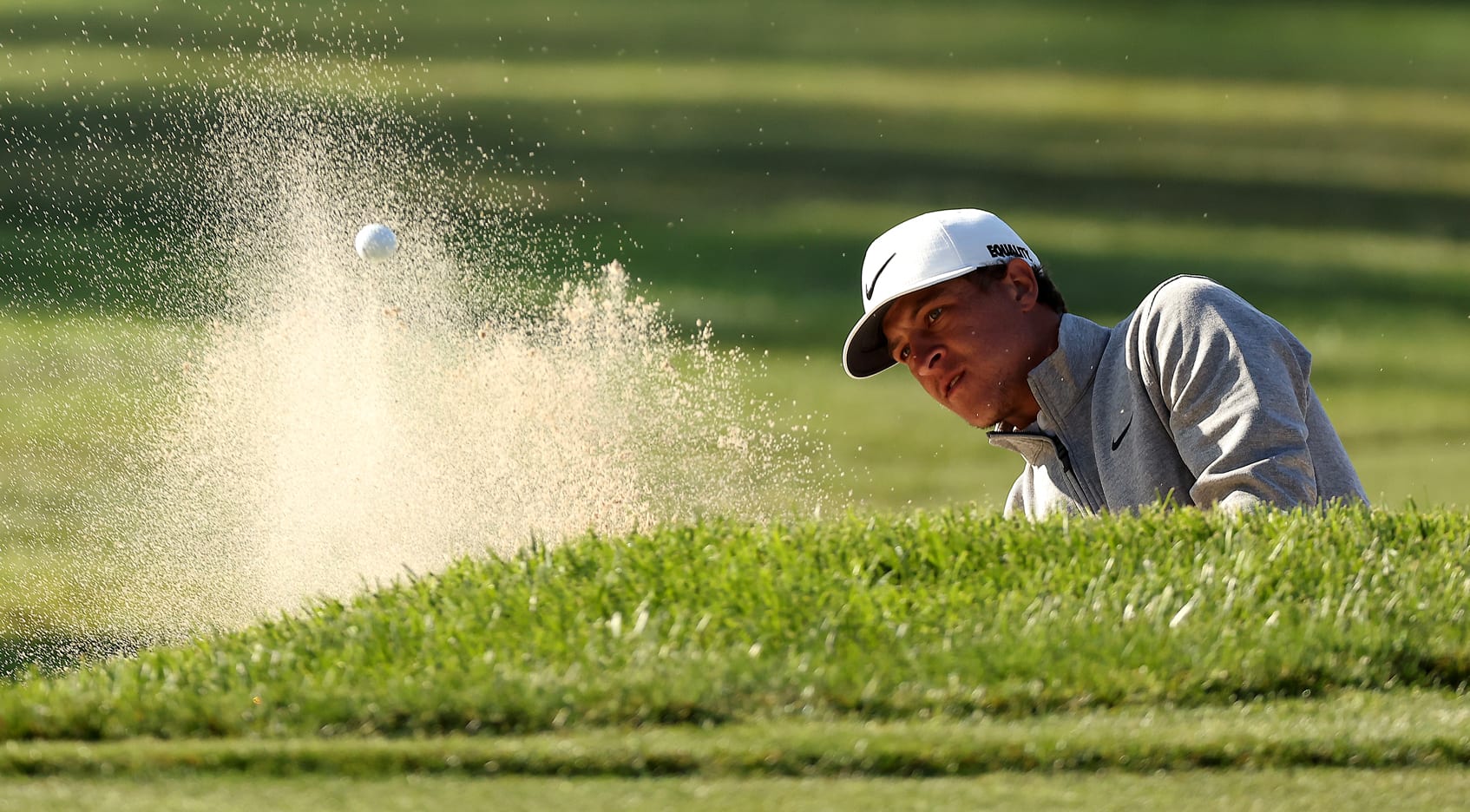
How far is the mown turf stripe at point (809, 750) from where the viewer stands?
2.25 metres

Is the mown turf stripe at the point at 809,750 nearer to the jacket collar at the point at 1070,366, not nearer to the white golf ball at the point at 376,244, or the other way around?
the jacket collar at the point at 1070,366

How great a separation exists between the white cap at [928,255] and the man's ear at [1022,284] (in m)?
0.03

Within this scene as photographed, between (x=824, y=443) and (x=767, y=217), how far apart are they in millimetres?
6799

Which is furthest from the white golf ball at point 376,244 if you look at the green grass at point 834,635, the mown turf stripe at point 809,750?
the mown turf stripe at point 809,750

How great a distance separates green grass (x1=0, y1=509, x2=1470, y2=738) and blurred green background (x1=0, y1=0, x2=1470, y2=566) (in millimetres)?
4952

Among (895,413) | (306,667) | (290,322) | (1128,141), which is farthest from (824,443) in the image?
(1128,141)

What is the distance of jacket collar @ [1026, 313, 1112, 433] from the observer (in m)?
3.95

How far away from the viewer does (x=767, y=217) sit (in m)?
16.3

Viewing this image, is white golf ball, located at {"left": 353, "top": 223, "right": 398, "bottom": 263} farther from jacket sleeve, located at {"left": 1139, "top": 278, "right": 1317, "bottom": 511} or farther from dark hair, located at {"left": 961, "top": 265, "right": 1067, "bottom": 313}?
jacket sleeve, located at {"left": 1139, "top": 278, "right": 1317, "bottom": 511}

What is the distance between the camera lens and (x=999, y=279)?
3.98 m

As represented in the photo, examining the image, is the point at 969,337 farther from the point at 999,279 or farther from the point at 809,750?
the point at 809,750

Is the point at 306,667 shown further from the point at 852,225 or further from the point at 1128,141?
the point at 1128,141

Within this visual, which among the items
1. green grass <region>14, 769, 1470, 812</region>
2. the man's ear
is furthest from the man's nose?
green grass <region>14, 769, 1470, 812</region>

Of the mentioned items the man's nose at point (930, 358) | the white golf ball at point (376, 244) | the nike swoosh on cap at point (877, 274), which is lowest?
the man's nose at point (930, 358)
